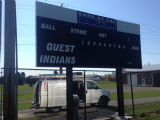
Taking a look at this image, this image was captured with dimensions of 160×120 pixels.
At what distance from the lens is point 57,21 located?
8133mm

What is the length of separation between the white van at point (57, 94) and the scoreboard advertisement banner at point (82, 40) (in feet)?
6.93

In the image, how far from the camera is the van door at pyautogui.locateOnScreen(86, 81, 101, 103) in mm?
11820

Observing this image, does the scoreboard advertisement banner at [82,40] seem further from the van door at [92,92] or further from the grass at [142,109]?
the van door at [92,92]

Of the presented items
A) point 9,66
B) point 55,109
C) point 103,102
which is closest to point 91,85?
point 103,102

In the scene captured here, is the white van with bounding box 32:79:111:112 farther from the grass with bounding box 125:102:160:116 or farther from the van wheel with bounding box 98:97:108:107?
the grass with bounding box 125:102:160:116

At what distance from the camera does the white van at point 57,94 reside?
10227mm

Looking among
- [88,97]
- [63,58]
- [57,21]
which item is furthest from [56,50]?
[88,97]

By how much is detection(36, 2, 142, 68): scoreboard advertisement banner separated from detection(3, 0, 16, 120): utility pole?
3.56 ft

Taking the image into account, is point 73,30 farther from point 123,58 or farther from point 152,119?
point 152,119

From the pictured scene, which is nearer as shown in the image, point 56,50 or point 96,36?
point 56,50

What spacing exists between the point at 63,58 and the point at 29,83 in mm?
1767

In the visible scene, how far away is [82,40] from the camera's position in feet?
28.7

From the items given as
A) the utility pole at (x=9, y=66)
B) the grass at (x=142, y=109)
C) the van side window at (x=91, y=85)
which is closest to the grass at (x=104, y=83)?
the van side window at (x=91, y=85)

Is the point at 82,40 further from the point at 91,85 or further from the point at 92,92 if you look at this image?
the point at 92,92
